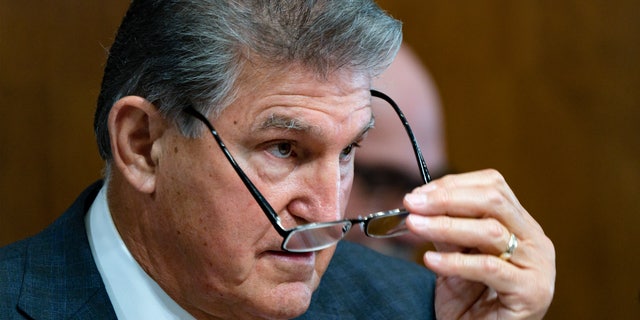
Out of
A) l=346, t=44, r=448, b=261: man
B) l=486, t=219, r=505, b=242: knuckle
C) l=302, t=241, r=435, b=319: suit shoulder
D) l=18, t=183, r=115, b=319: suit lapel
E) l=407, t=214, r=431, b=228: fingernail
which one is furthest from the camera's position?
l=346, t=44, r=448, b=261: man

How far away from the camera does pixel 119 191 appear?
2.35m

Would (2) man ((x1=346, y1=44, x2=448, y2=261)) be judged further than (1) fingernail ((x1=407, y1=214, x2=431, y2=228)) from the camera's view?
Yes

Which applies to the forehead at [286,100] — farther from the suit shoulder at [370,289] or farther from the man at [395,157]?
the man at [395,157]

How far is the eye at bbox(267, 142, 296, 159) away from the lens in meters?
2.15

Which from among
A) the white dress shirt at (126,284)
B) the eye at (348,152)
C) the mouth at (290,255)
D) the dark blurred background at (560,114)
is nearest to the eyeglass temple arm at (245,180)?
the mouth at (290,255)

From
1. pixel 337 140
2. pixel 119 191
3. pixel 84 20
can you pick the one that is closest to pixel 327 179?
pixel 337 140

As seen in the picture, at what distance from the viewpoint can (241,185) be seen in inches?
83.1

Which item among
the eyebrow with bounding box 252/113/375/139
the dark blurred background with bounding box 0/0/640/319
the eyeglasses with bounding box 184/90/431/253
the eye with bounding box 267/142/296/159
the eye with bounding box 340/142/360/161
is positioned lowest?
the dark blurred background with bounding box 0/0/640/319

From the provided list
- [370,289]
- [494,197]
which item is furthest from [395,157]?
[494,197]

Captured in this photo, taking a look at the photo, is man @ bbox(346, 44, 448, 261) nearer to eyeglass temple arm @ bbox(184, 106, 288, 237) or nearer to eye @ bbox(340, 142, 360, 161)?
eye @ bbox(340, 142, 360, 161)

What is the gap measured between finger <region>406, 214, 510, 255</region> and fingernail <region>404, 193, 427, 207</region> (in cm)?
2

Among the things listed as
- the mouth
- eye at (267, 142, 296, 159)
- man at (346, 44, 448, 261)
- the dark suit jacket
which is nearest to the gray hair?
eye at (267, 142, 296, 159)

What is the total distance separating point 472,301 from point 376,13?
2.43ft

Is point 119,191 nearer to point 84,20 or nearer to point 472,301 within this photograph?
point 472,301
